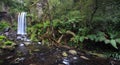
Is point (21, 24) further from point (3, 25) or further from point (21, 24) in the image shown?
point (3, 25)

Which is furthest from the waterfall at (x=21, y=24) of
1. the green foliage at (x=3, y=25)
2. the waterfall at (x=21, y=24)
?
the green foliage at (x=3, y=25)

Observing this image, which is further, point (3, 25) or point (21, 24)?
point (3, 25)

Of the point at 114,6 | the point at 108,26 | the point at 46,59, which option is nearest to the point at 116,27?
the point at 108,26

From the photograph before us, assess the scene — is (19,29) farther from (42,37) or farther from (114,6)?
(114,6)

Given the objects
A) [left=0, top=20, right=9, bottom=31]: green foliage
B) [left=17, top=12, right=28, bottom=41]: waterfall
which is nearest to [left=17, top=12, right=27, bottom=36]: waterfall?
[left=17, top=12, right=28, bottom=41]: waterfall

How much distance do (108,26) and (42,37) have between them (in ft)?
12.8

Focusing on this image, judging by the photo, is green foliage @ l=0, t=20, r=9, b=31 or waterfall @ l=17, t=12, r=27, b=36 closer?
waterfall @ l=17, t=12, r=27, b=36

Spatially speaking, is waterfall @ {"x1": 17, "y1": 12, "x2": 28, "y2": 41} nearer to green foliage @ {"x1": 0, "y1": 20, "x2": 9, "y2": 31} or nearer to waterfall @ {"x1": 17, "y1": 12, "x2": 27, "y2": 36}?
waterfall @ {"x1": 17, "y1": 12, "x2": 27, "y2": 36}

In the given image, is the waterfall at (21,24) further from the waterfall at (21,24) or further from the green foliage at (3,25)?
the green foliage at (3,25)

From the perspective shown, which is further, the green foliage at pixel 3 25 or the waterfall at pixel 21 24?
the green foliage at pixel 3 25

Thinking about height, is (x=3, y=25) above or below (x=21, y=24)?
below

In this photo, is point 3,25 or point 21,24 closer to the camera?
point 21,24

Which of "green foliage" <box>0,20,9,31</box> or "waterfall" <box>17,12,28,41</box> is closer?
"waterfall" <box>17,12,28,41</box>

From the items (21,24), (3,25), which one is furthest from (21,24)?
(3,25)
